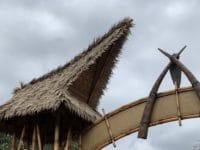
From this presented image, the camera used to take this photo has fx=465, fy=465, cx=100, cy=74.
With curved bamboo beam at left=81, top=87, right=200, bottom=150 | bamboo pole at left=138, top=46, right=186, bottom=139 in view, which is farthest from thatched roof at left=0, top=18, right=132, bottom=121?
bamboo pole at left=138, top=46, right=186, bottom=139

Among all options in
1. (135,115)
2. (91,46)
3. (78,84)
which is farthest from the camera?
(91,46)

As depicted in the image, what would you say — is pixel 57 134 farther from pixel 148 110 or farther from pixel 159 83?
pixel 159 83

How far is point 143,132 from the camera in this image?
5.92 meters


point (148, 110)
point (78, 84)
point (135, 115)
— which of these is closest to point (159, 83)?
point (148, 110)

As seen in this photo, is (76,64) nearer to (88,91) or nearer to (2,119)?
(88,91)

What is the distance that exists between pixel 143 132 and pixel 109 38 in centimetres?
172

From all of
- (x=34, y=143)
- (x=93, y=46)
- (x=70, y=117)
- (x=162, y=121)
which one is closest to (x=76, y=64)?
(x=93, y=46)

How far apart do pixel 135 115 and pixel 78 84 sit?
3.51 ft

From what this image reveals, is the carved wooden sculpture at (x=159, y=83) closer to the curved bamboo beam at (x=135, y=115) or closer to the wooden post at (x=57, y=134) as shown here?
the curved bamboo beam at (x=135, y=115)

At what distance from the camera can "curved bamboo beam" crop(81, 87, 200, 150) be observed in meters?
5.78

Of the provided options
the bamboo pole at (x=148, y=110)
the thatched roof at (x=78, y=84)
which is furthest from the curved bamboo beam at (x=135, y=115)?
the thatched roof at (x=78, y=84)

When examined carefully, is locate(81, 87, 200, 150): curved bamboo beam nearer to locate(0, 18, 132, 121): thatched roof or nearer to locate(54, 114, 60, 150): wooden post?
locate(0, 18, 132, 121): thatched roof

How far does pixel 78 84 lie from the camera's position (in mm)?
6762

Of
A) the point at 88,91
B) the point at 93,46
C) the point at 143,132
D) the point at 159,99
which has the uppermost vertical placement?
the point at 93,46
